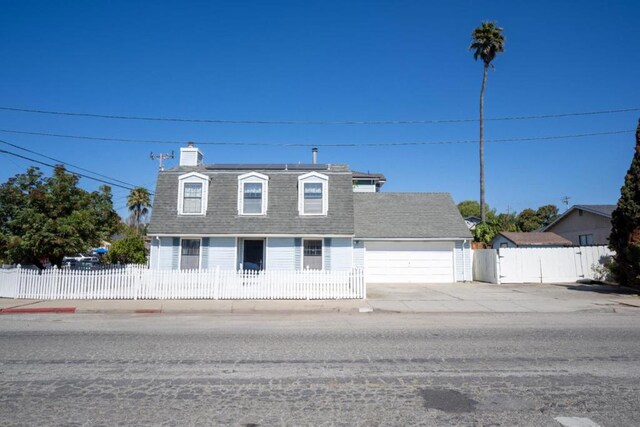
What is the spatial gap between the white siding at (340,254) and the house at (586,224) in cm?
1879

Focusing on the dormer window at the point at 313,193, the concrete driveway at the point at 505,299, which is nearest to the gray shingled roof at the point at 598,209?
the concrete driveway at the point at 505,299

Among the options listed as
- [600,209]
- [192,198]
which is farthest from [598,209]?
[192,198]

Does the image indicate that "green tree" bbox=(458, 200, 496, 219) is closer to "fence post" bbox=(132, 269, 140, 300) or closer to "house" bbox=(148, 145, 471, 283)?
"house" bbox=(148, 145, 471, 283)

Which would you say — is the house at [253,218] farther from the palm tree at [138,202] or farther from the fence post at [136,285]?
the palm tree at [138,202]

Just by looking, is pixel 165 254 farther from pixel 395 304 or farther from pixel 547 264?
pixel 547 264

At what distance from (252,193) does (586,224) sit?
988 inches

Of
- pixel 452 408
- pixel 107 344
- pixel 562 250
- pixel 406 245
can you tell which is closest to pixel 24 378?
pixel 107 344

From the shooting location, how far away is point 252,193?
66.4ft

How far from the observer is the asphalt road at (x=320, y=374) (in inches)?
179

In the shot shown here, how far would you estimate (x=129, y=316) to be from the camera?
1242 centimetres

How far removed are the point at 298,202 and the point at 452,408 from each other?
1590cm

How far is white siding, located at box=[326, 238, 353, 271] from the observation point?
19.5 m

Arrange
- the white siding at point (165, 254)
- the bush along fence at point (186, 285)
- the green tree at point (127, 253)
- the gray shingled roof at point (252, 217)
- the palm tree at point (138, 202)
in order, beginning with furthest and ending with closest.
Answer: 1. the palm tree at point (138, 202)
2. the green tree at point (127, 253)
3. the white siding at point (165, 254)
4. the gray shingled roof at point (252, 217)
5. the bush along fence at point (186, 285)

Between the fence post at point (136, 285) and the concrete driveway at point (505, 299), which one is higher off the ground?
the fence post at point (136, 285)
